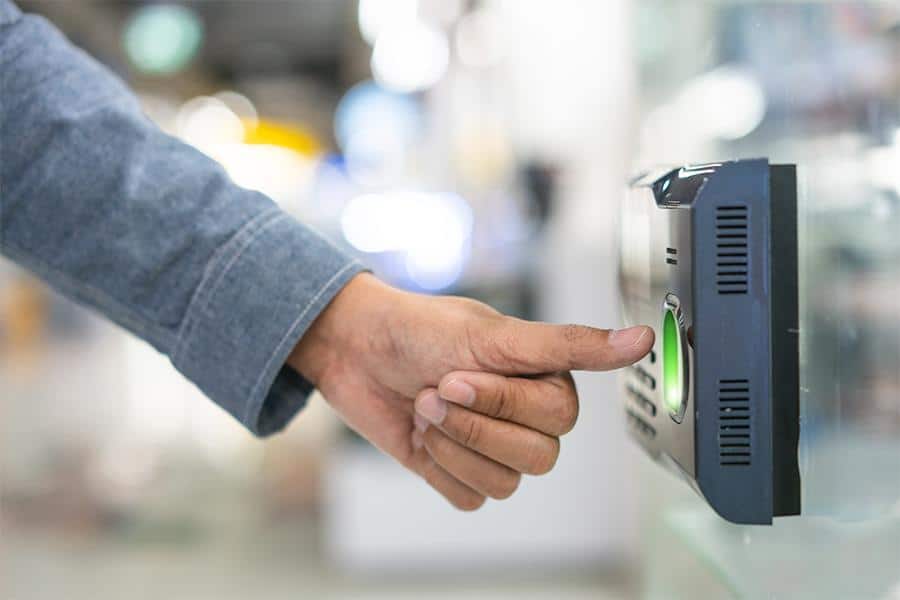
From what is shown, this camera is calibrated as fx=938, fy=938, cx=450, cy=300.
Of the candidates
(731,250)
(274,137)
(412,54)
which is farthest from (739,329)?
(274,137)

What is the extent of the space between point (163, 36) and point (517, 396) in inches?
223

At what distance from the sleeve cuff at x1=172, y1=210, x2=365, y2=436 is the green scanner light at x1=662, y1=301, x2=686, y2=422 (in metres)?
0.29

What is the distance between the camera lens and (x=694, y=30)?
193cm

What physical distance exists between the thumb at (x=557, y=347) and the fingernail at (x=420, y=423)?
92 mm

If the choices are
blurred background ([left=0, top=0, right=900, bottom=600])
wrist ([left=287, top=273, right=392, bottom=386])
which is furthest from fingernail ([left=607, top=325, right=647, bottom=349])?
blurred background ([left=0, top=0, right=900, bottom=600])

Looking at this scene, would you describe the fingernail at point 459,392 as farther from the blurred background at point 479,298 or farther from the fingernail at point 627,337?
the blurred background at point 479,298

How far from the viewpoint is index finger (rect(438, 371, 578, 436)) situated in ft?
Answer: 2.18

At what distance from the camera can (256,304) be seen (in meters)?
0.75

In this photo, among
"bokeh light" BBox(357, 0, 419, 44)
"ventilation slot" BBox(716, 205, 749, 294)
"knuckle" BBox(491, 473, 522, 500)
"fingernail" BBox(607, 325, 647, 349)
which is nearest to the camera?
Answer: "ventilation slot" BBox(716, 205, 749, 294)

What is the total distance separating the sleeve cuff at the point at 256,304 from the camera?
0.75 metres

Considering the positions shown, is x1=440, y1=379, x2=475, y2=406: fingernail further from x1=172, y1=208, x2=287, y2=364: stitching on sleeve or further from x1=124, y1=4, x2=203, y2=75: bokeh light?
x1=124, y1=4, x2=203, y2=75: bokeh light

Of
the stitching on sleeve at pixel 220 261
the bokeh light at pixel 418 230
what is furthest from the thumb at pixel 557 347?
the bokeh light at pixel 418 230

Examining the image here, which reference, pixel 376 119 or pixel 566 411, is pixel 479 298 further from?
pixel 376 119

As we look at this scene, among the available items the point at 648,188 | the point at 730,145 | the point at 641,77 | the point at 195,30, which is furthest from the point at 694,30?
the point at 195,30
